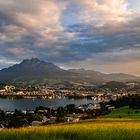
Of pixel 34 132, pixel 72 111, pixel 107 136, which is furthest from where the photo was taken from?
pixel 72 111

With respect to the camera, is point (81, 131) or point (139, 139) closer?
point (139, 139)

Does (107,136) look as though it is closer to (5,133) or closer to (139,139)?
(139,139)

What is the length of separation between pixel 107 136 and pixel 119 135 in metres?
0.47

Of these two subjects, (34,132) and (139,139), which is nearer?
(139,139)

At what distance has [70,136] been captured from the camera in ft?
31.9

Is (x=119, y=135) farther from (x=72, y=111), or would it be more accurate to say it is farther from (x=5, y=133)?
(x=72, y=111)

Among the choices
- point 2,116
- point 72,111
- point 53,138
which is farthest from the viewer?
point 72,111

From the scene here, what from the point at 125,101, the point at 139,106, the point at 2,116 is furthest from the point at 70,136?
the point at 125,101

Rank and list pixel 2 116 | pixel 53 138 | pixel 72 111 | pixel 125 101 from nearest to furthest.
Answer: pixel 53 138 < pixel 2 116 < pixel 125 101 < pixel 72 111

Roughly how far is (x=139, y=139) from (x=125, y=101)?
84.6 metres

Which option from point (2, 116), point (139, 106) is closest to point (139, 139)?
point (139, 106)

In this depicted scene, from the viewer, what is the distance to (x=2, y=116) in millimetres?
75125

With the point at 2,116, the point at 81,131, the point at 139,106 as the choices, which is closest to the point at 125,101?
the point at 139,106

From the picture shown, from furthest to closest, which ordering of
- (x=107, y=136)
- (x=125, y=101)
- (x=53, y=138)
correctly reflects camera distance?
1. (x=125, y=101)
2. (x=107, y=136)
3. (x=53, y=138)
